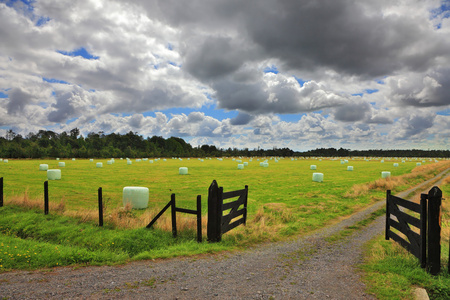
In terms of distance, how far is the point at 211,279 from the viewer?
711 cm

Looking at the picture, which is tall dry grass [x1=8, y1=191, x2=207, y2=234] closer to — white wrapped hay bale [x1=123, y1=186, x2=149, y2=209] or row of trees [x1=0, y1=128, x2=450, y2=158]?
white wrapped hay bale [x1=123, y1=186, x2=149, y2=209]

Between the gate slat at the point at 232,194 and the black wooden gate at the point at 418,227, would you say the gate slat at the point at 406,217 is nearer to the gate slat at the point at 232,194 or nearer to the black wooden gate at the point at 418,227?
the black wooden gate at the point at 418,227

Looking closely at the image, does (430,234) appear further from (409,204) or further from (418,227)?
(409,204)

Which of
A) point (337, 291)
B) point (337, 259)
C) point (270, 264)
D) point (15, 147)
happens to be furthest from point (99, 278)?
point (15, 147)

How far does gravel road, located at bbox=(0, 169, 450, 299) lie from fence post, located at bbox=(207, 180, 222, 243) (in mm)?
1294

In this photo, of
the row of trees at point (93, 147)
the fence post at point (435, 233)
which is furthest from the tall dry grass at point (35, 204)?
the row of trees at point (93, 147)

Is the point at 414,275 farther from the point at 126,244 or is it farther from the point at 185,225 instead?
the point at 126,244

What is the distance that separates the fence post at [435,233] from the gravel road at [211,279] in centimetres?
200

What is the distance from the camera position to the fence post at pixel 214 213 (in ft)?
33.2

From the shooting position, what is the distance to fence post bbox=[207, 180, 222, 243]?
10109mm

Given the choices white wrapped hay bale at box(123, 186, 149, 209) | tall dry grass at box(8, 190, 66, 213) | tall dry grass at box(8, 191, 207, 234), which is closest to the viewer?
tall dry grass at box(8, 191, 207, 234)

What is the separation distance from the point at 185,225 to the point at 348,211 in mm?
11569

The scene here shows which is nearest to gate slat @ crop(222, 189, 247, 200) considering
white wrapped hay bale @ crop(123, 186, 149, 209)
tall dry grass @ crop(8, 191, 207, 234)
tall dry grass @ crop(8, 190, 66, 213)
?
tall dry grass @ crop(8, 191, 207, 234)

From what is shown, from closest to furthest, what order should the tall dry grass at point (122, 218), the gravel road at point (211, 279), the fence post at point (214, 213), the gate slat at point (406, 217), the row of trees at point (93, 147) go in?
the gravel road at point (211, 279)
the gate slat at point (406, 217)
the fence post at point (214, 213)
the tall dry grass at point (122, 218)
the row of trees at point (93, 147)
